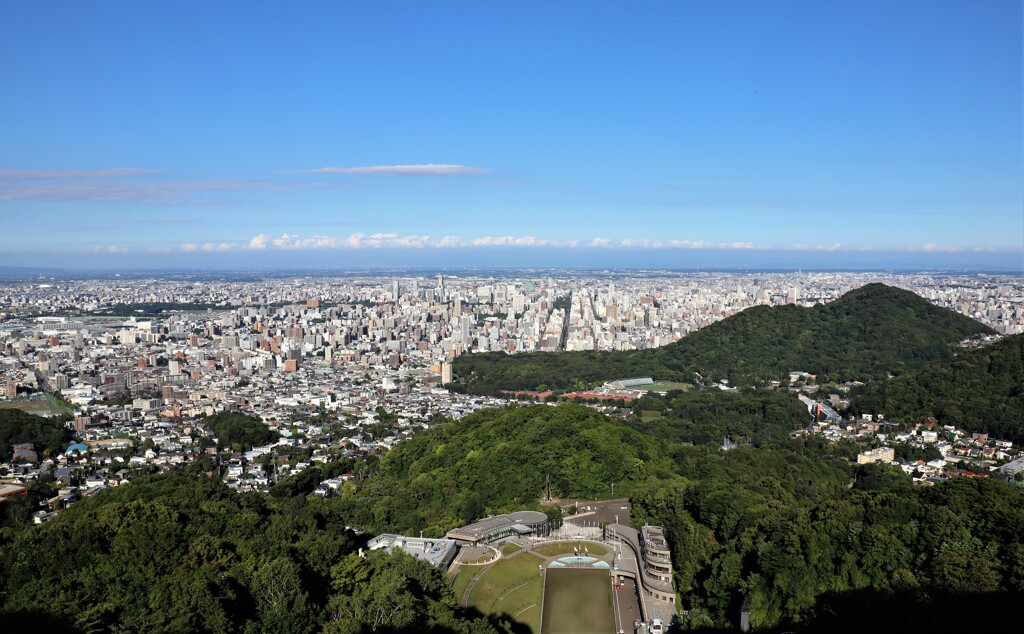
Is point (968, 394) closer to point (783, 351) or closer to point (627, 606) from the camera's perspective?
point (783, 351)

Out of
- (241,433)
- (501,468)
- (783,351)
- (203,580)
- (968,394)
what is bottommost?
(241,433)

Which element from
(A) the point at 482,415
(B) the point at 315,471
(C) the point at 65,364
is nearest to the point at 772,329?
(A) the point at 482,415

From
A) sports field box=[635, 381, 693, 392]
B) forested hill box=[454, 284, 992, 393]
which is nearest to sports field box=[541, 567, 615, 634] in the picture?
sports field box=[635, 381, 693, 392]

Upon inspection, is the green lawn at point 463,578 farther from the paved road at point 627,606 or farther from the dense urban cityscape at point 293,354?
the dense urban cityscape at point 293,354

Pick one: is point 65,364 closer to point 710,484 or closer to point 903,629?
point 710,484

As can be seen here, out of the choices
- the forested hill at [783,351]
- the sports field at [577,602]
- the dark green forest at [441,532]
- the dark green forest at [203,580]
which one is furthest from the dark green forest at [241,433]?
the sports field at [577,602]

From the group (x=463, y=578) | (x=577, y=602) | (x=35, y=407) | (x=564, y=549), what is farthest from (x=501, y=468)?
(x=35, y=407)

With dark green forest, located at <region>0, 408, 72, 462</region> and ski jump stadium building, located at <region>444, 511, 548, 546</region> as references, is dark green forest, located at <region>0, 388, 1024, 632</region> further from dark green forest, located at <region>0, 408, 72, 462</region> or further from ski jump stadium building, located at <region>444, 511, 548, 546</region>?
dark green forest, located at <region>0, 408, 72, 462</region>
